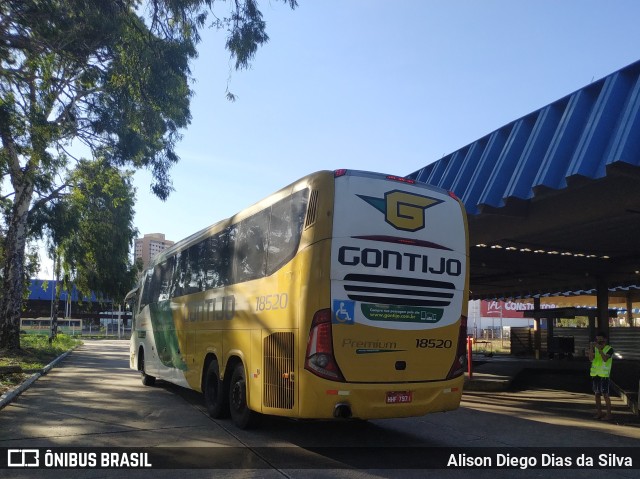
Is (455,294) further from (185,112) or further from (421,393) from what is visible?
(185,112)

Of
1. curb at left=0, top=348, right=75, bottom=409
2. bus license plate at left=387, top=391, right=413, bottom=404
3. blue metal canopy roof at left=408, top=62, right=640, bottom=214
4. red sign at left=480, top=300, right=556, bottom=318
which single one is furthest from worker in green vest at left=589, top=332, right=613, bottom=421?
red sign at left=480, top=300, right=556, bottom=318

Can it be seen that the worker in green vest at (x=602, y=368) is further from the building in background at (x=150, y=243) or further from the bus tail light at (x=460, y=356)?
the building in background at (x=150, y=243)

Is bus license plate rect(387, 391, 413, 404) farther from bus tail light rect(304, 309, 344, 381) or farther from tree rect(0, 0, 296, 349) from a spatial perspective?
tree rect(0, 0, 296, 349)

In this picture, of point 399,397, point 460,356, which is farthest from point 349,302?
point 460,356

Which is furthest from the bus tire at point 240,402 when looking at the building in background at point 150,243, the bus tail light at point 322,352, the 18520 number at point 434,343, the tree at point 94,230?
the building in background at point 150,243

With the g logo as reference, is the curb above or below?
below

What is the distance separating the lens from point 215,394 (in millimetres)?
9891

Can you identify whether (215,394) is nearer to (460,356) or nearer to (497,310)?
(460,356)

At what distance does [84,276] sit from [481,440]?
30.0 metres

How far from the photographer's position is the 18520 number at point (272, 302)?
295 inches

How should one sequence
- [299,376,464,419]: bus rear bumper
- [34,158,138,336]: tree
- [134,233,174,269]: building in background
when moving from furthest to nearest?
[134,233,174,269]: building in background < [34,158,138,336]: tree < [299,376,464,419]: bus rear bumper

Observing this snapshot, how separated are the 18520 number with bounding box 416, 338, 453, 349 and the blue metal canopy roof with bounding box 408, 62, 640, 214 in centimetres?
370

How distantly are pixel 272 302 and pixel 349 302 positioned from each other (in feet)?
4.36

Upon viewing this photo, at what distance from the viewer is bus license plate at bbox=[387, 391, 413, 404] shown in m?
7.17
